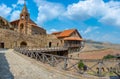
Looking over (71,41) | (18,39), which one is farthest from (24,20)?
(71,41)

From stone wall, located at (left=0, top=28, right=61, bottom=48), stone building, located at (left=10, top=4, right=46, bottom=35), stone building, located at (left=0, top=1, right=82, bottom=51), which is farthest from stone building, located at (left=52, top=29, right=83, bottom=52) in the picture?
stone building, located at (left=10, top=4, right=46, bottom=35)

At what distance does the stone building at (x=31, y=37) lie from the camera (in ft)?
134

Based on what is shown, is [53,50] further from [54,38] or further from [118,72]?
[118,72]

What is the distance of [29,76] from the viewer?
1007cm

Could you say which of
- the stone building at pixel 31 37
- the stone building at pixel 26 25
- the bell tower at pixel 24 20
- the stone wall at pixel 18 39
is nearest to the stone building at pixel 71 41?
the stone building at pixel 31 37

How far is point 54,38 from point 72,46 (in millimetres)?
6374

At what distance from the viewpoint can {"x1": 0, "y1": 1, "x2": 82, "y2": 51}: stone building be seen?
134 ft

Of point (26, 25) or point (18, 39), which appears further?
point (26, 25)

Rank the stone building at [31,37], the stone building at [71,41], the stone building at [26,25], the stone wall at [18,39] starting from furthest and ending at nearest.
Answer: the stone building at [26,25]
the stone building at [71,41]
the stone building at [31,37]
the stone wall at [18,39]

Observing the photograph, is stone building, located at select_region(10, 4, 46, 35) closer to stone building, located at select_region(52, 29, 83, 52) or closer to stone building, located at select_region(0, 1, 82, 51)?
stone building, located at select_region(0, 1, 82, 51)

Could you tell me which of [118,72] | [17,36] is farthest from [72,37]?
[118,72]

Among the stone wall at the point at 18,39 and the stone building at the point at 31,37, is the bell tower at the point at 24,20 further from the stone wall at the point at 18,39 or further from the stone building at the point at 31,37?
the stone wall at the point at 18,39

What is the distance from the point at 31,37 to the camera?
4419 cm

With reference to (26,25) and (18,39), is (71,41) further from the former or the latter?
(18,39)
